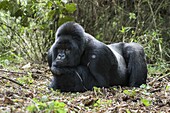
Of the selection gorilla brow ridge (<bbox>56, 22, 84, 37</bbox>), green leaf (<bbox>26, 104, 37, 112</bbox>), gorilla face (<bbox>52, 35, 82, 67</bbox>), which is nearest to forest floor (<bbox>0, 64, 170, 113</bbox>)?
green leaf (<bbox>26, 104, 37, 112</bbox>)

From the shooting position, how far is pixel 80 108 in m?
2.92

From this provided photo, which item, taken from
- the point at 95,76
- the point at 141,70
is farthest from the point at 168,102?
the point at 141,70

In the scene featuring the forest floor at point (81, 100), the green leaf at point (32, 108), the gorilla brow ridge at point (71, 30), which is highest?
the gorilla brow ridge at point (71, 30)

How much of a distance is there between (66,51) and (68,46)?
6cm

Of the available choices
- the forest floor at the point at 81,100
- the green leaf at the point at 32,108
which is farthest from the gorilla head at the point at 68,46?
the green leaf at the point at 32,108

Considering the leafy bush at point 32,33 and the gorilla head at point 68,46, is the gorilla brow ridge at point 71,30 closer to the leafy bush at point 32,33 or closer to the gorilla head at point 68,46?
the gorilla head at point 68,46

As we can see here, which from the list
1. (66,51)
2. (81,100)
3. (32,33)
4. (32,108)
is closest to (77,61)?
(66,51)

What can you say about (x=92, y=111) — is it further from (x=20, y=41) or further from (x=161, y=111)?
(x=20, y=41)

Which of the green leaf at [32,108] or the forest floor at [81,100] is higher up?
the green leaf at [32,108]

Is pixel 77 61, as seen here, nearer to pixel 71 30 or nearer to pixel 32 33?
pixel 71 30

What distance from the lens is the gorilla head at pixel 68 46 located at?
4.27m

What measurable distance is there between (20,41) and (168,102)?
13.6ft

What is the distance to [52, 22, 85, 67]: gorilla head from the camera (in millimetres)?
4270

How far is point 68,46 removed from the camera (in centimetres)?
429
